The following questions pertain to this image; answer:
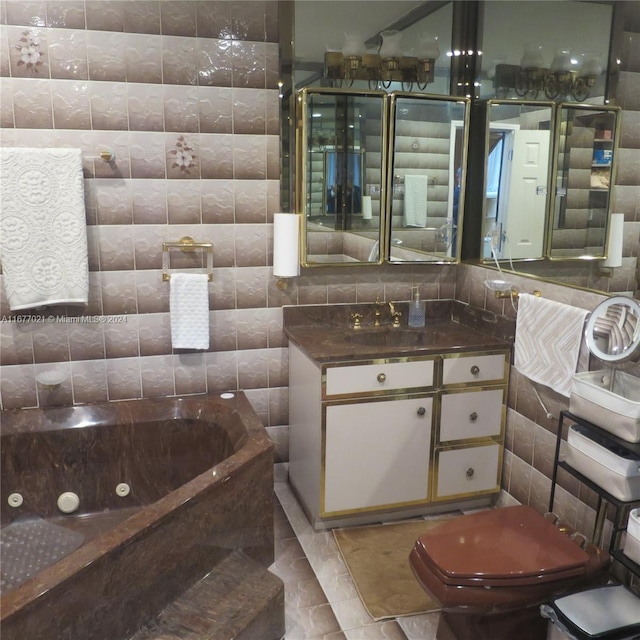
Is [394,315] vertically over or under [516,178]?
under

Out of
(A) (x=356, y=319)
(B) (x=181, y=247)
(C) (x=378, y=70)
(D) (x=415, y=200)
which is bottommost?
(A) (x=356, y=319)

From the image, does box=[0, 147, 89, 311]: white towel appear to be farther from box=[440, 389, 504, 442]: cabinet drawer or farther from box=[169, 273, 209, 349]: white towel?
box=[440, 389, 504, 442]: cabinet drawer

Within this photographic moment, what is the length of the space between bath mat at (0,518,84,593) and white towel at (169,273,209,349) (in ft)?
3.05

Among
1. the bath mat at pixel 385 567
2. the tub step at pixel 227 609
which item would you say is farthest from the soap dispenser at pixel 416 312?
the tub step at pixel 227 609

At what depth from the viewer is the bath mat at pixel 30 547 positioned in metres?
2.27

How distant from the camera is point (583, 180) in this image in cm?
229

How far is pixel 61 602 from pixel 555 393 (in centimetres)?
193

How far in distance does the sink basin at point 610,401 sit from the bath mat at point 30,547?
2.02 m

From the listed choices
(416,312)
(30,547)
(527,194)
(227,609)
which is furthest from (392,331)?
(30,547)

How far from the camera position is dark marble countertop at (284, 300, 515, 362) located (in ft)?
Result: 8.71

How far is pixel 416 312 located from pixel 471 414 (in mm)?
616

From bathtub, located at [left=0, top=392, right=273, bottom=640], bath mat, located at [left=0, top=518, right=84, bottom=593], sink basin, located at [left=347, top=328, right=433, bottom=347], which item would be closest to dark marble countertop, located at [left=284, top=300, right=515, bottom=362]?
sink basin, located at [left=347, top=328, right=433, bottom=347]

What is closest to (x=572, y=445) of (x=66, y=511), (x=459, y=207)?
(x=459, y=207)

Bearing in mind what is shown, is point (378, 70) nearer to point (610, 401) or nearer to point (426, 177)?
point (426, 177)
